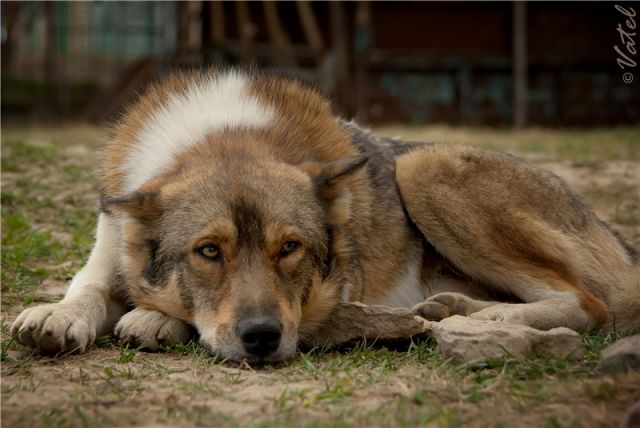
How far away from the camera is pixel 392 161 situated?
17.4ft

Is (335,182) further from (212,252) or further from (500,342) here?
(500,342)

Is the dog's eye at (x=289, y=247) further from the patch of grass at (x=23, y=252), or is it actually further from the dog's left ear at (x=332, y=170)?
the patch of grass at (x=23, y=252)

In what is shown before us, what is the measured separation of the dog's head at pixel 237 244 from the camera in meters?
3.65

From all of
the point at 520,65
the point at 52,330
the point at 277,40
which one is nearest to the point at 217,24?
the point at 277,40

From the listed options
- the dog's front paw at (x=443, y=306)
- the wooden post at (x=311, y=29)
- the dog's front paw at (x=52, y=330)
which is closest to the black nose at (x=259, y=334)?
the dog's front paw at (x=52, y=330)

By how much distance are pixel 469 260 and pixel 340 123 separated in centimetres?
121

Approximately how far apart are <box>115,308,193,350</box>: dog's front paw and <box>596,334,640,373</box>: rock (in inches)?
81.4

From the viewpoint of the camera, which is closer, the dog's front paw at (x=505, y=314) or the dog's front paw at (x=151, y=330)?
the dog's front paw at (x=151, y=330)

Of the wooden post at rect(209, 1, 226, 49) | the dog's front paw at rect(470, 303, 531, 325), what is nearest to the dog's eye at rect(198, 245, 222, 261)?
the dog's front paw at rect(470, 303, 531, 325)

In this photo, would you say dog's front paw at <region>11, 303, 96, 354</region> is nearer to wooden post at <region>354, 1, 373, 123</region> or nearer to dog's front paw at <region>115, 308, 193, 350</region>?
dog's front paw at <region>115, 308, 193, 350</region>

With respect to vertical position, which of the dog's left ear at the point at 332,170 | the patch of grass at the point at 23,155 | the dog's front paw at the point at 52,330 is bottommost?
the dog's front paw at the point at 52,330

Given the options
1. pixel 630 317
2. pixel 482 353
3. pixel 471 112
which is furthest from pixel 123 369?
pixel 471 112

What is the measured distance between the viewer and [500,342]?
357 cm

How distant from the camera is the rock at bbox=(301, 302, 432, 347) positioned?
4027mm
